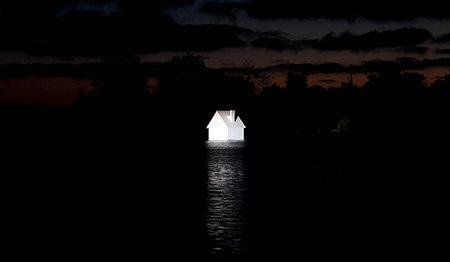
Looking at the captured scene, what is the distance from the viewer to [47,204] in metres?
24.0

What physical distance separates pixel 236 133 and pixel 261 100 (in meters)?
21.5

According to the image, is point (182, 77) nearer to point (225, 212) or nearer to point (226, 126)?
point (226, 126)

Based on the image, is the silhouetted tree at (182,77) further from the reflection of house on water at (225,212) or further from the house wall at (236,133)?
the reflection of house on water at (225,212)

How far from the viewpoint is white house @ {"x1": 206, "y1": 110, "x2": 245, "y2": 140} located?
12640cm

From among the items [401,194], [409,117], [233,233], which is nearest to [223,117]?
[409,117]

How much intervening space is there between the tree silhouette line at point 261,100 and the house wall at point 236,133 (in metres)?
7.12

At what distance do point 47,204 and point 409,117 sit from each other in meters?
143

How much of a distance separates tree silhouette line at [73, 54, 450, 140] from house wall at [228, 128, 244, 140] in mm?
7120

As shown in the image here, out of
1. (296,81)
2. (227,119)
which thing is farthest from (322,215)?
(296,81)

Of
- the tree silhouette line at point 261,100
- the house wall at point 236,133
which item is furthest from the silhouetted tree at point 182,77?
the house wall at point 236,133

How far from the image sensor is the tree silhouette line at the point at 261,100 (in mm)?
136375

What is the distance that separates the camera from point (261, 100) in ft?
488

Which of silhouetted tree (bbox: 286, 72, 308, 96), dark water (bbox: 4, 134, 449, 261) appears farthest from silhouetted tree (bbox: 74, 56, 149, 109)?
dark water (bbox: 4, 134, 449, 261)

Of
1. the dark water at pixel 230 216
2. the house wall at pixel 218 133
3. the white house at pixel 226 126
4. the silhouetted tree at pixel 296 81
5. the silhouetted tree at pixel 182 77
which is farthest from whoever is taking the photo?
the silhouetted tree at pixel 296 81
